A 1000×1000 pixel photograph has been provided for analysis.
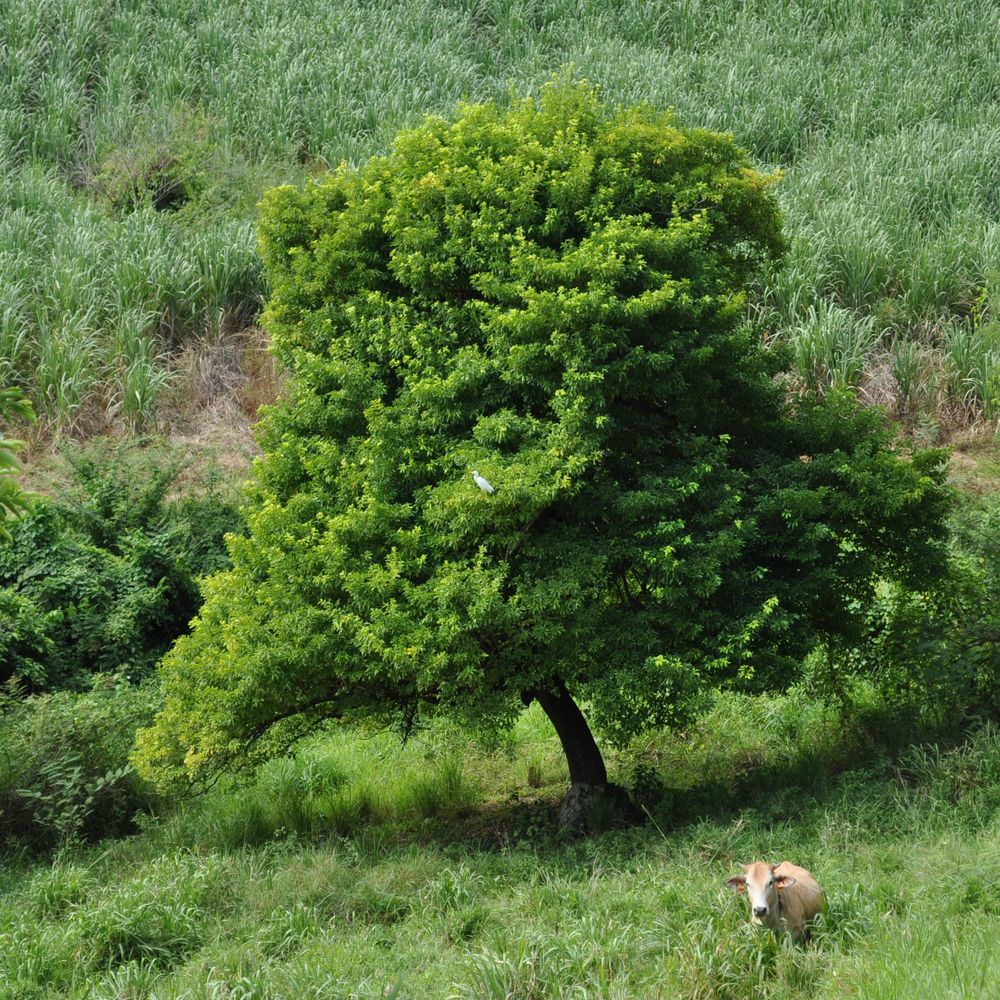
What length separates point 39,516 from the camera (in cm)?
1417

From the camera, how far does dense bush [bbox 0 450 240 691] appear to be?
13266 mm

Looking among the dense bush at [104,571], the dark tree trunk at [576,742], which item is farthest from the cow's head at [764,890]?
the dense bush at [104,571]

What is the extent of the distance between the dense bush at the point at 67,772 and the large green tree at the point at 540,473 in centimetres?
130

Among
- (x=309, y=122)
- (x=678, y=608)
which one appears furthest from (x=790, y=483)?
(x=309, y=122)

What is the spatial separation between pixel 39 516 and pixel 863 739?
31.1 feet

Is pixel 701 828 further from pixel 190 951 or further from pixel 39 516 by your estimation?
pixel 39 516

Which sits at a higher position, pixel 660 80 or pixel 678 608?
pixel 660 80

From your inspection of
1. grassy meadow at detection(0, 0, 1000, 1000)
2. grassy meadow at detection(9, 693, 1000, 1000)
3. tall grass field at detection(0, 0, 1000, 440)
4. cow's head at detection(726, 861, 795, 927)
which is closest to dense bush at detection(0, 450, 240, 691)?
grassy meadow at detection(0, 0, 1000, 1000)

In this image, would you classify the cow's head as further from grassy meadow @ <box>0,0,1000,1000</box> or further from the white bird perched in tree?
the white bird perched in tree

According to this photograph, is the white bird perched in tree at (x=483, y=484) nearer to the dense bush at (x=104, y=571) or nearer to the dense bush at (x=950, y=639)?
the dense bush at (x=950, y=639)

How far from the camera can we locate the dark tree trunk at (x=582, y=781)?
9.44 meters

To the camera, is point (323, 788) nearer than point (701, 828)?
No

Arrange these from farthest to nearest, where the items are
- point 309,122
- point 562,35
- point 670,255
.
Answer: point 562,35 < point 309,122 < point 670,255

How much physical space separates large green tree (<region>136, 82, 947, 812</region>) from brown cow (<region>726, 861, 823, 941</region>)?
1.75 m
